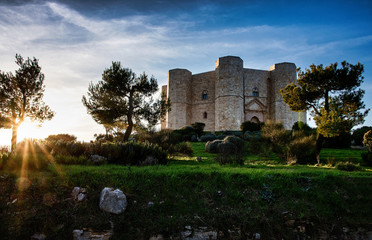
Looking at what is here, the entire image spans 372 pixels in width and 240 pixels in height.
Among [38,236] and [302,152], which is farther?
→ [302,152]

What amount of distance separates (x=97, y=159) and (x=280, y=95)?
96.1 feet

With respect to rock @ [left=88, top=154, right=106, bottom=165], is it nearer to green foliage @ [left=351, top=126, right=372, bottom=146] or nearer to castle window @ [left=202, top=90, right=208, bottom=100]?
green foliage @ [left=351, top=126, right=372, bottom=146]

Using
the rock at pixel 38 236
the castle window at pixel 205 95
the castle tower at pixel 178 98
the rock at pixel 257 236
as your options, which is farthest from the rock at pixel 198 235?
the castle window at pixel 205 95

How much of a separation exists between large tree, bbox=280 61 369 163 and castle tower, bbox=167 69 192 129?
2301 cm

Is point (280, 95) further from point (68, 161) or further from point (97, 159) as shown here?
point (68, 161)

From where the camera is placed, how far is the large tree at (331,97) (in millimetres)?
9648

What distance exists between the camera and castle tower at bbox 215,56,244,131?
98.2ft

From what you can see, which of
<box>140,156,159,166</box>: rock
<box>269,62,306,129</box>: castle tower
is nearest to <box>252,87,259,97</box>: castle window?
<box>269,62,306,129</box>: castle tower

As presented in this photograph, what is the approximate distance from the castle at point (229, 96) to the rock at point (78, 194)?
85.9 ft

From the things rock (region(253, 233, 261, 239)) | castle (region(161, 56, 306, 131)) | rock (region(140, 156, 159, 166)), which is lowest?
rock (region(253, 233, 261, 239))

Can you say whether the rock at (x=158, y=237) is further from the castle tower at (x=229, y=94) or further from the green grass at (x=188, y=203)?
the castle tower at (x=229, y=94)

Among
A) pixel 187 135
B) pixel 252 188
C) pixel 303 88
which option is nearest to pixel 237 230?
pixel 252 188

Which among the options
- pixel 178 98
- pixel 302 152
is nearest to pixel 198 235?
pixel 302 152

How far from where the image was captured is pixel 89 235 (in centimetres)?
359
